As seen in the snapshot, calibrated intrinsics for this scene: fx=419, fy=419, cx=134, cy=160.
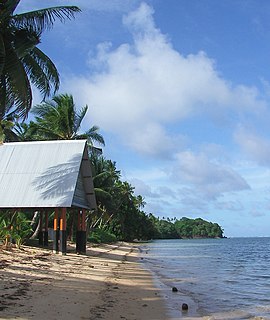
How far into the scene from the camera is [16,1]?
15.8 m

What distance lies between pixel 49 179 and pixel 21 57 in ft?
21.5

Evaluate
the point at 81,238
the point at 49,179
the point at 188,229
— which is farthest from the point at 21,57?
the point at 188,229

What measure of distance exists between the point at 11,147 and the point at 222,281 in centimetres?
1318

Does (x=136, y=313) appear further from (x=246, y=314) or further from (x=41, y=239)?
(x=41, y=239)

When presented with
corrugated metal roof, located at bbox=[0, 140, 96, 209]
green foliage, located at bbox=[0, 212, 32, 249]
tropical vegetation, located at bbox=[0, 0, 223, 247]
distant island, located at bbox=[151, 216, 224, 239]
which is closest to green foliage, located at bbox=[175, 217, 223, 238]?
distant island, located at bbox=[151, 216, 224, 239]

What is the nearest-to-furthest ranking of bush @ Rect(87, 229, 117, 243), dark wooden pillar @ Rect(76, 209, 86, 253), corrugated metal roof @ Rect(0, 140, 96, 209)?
corrugated metal roof @ Rect(0, 140, 96, 209) → dark wooden pillar @ Rect(76, 209, 86, 253) → bush @ Rect(87, 229, 117, 243)

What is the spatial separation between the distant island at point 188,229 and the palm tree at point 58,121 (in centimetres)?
11722

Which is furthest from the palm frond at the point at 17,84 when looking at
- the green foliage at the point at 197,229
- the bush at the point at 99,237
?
the green foliage at the point at 197,229

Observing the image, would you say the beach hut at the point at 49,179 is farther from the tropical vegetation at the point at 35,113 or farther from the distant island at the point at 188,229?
the distant island at the point at 188,229

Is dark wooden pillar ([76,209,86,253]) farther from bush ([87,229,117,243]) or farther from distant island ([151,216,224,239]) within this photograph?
distant island ([151,216,224,239])

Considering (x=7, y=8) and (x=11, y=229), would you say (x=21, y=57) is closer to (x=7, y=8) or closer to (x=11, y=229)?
(x=7, y=8)

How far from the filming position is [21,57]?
1617cm

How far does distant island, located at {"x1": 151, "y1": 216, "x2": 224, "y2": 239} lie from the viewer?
152m

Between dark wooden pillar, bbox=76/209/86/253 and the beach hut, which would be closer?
the beach hut
